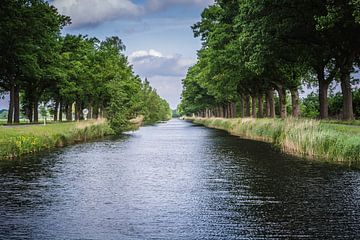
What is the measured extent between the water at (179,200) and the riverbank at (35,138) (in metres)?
3.43

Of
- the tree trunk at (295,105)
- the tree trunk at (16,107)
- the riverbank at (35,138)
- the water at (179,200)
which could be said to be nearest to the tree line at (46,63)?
the tree trunk at (16,107)

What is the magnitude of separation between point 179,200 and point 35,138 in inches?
711

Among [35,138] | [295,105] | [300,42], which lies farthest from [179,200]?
[295,105]

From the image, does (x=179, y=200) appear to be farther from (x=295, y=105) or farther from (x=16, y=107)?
(x=16, y=107)

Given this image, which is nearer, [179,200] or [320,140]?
[179,200]

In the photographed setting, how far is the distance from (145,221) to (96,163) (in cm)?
1219

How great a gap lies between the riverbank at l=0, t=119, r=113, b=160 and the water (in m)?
3.43

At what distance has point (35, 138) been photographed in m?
28.7

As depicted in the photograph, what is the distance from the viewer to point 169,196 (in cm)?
1362

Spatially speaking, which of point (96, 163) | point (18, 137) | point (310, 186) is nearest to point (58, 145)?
point (18, 137)

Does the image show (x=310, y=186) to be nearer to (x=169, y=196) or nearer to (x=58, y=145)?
(x=169, y=196)

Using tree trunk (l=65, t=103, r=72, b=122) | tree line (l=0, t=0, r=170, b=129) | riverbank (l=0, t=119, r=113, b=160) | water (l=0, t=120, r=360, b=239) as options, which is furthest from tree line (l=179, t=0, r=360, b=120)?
tree trunk (l=65, t=103, r=72, b=122)

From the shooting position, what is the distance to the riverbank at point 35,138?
81.9 feet

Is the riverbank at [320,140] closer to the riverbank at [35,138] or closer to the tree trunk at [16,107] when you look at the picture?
the riverbank at [35,138]
